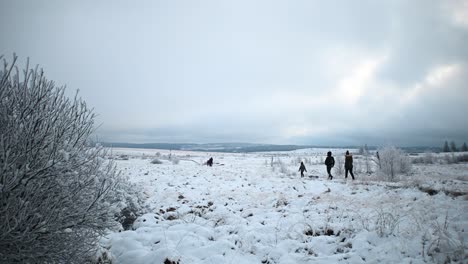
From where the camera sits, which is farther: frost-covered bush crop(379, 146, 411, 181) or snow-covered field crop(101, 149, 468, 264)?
frost-covered bush crop(379, 146, 411, 181)

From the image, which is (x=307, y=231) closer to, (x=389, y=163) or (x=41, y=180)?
(x=41, y=180)

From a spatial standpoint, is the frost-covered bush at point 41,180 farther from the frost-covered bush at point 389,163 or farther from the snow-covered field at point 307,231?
the frost-covered bush at point 389,163

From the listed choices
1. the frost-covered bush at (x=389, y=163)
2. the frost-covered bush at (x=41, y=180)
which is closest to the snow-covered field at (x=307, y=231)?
the frost-covered bush at (x=41, y=180)

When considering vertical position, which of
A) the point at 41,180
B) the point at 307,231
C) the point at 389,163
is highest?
the point at 41,180

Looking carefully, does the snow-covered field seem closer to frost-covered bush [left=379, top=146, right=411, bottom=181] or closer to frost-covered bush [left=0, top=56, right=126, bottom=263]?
frost-covered bush [left=0, top=56, right=126, bottom=263]

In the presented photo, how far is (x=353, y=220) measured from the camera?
6.51 m

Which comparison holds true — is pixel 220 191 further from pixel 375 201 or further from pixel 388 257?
pixel 388 257

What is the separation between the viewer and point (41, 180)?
300 centimetres

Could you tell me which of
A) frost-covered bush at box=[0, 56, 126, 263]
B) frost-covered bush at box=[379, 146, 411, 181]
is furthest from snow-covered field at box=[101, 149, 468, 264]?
frost-covered bush at box=[379, 146, 411, 181]

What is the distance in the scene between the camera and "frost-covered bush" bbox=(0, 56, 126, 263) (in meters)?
2.75

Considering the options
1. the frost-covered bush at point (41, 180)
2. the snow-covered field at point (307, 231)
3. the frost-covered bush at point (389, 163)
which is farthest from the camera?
the frost-covered bush at point (389, 163)

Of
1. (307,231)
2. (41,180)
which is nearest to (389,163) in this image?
(307,231)

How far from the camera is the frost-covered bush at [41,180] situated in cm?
275

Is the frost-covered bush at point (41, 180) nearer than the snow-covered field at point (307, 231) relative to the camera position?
Yes
